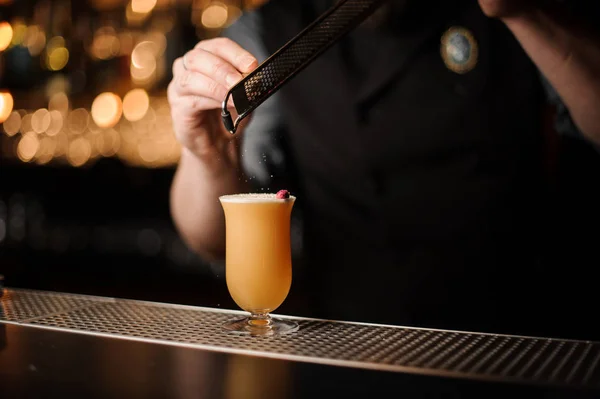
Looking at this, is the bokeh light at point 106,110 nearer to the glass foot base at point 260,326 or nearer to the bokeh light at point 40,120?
the bokeh light at point 40,120

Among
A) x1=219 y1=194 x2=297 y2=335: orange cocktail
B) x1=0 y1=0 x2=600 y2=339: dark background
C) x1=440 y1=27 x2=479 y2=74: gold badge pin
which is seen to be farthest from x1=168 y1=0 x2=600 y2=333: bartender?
x1=0 y1=0 x2=600 y2=339: dark background

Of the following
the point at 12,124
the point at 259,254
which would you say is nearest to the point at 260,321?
the point at 259,254

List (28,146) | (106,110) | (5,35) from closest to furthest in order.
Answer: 1. (106,110)
2. (28,146)
3. (5,35)

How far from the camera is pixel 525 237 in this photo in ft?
7.29

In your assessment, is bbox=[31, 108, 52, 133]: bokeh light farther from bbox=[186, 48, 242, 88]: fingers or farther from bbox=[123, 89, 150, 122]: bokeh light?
bbox=[186, 48, 242, 88]: fingers

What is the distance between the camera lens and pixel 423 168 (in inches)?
90.2

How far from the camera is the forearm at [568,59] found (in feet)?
5.66

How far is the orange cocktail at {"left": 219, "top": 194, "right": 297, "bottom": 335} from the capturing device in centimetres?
143

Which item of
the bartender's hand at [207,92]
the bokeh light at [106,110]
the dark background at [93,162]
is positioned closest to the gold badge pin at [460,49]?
the bartender's hand at [207,92]

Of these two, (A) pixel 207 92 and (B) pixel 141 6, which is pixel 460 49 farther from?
(B) pixel 141 6

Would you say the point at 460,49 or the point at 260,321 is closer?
the point at 260,321

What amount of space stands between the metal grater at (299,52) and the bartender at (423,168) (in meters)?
0.71

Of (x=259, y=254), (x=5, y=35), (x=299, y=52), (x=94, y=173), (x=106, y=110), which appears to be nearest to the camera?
(x=299, y=52)

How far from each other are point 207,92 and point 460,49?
98 centimetres
